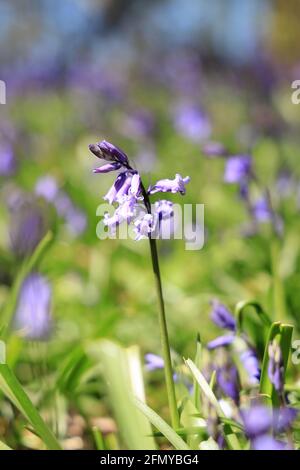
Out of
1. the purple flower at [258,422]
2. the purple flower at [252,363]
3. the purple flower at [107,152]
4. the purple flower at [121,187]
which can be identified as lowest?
the purple flower at [258,422]

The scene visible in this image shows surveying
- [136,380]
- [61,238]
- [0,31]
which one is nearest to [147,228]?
[136,380]

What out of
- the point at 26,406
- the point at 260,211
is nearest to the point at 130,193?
the point at 26,406

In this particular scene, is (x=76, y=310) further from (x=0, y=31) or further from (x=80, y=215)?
(x=0, y=31)

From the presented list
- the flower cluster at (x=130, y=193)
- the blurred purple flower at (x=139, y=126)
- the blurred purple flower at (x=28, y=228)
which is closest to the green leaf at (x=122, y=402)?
the flower cluster at (x=130, y=193)

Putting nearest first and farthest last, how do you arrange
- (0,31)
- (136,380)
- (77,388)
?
(136,380)
(77,388)
(0,31)

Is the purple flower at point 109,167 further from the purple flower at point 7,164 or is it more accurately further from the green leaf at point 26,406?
the purple flower at point 7,164

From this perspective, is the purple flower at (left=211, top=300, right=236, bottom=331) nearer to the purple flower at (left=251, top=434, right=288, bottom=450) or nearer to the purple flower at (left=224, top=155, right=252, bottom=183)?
the purple flower at (left=251, top=434, right=288, bottom=450)
